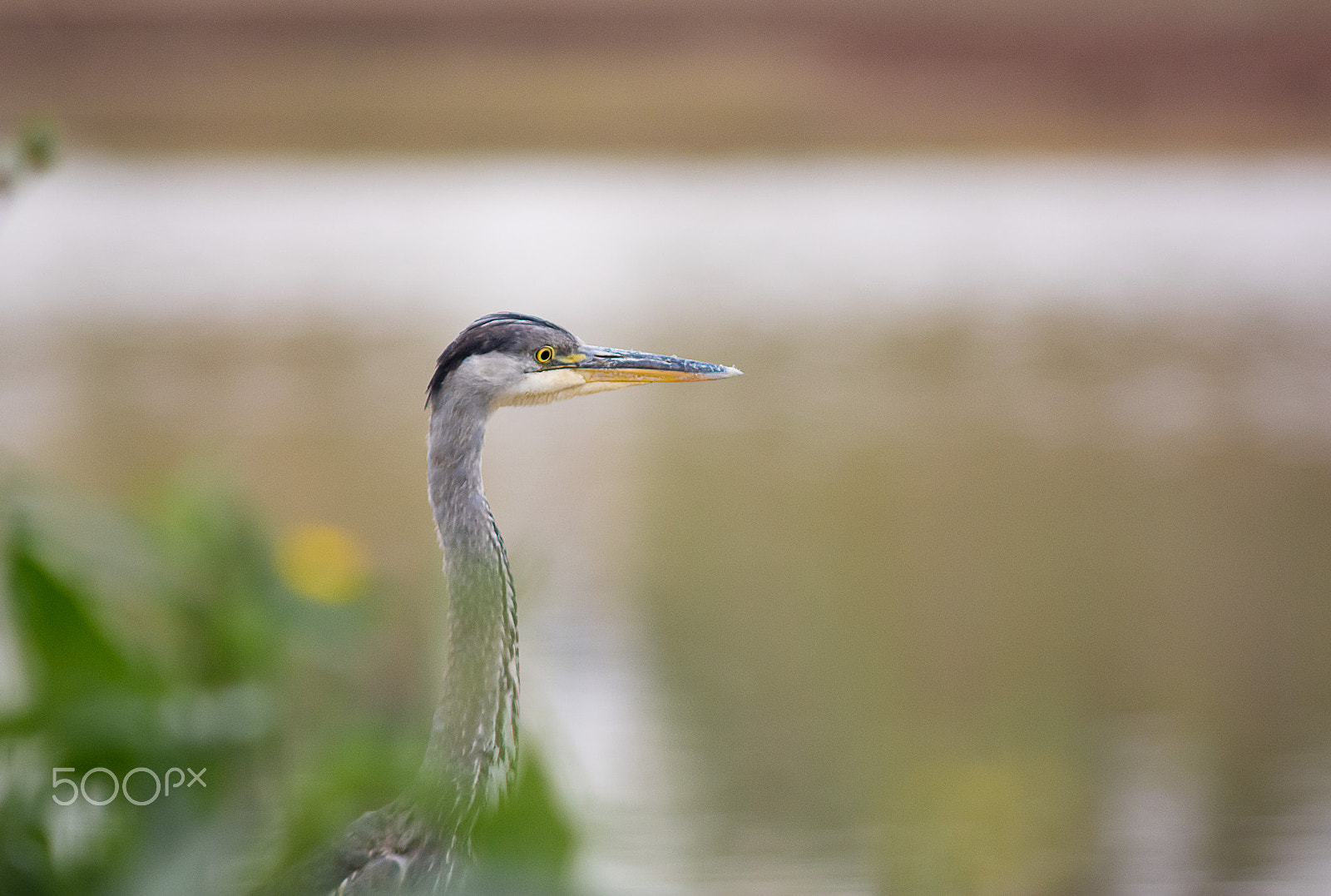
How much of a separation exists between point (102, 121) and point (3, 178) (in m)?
16.4

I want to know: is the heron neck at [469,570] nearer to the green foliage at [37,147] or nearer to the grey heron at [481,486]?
the grey heron at [481,486]

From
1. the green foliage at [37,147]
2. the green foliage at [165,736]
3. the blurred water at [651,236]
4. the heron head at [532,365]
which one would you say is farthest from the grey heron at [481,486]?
the blurred water at [651,236]

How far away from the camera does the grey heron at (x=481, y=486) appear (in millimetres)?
767

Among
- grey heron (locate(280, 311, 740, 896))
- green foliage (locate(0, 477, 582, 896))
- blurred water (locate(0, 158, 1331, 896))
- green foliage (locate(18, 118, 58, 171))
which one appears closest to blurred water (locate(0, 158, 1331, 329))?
blurred water (locate(0, 158, 1331, 896))

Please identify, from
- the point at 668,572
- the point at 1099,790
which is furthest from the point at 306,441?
the point at 1099,790

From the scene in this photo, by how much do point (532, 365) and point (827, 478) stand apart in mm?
4891

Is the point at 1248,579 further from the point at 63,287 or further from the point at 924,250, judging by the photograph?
the point at 63,287

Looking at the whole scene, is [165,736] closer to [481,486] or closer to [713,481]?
[481,486]

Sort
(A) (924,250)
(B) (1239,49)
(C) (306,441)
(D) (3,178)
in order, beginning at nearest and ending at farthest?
(D) (3,178) → (C) (306,441) → (A) (924,250) → (B) (1239,49)

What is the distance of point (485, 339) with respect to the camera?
78cm

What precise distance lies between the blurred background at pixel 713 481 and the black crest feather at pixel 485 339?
394 mm

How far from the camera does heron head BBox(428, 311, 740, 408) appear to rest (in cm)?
76

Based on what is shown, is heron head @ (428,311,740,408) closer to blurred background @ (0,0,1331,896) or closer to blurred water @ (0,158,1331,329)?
blurred background @ (0,0,1331,896)

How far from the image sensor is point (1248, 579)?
4.63 meters
